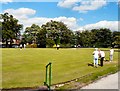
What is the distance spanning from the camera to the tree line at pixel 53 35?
12563 cm

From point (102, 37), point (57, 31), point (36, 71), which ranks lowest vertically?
point (36, 71)

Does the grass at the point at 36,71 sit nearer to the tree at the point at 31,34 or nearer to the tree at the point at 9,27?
the tree at the point at 9,27

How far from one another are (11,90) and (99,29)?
15802 cm

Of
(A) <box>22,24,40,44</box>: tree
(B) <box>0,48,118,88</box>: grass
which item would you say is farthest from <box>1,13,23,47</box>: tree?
(B) <box>0,48,118,88</box>: grass

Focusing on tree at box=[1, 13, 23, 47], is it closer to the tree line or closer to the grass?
the tree line

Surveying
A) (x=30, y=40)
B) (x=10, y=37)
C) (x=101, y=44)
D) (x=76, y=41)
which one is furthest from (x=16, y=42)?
(x=101, y=44)

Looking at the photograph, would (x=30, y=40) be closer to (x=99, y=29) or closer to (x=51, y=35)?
(x=51, y=35)

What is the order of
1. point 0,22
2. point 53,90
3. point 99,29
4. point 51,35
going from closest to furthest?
point 53,90
point 0,22
point 51,35
point 99,29

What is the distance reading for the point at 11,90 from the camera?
12.5 meters

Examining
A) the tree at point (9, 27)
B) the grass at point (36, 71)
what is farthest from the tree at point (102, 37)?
the grass at point (36, 71)

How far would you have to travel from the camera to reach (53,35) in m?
137

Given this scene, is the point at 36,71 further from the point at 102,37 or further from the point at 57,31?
the point at 102,37

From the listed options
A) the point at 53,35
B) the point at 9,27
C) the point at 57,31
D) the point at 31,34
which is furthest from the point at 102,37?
the point at 9,27

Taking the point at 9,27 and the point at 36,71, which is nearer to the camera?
the point at 36,71
